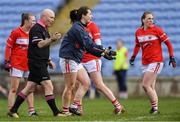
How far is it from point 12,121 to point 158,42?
3.99 m

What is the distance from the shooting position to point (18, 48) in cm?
1497

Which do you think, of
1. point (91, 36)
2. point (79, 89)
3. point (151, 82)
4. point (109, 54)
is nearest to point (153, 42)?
point (151, 82)

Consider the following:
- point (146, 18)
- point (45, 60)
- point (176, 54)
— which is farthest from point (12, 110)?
point (176, 54)

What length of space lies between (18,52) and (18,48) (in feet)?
0.28

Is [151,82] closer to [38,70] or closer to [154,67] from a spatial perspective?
[154,67]

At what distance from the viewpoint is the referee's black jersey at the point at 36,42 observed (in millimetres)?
13320

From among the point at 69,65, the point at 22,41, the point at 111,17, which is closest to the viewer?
the point at 69,65

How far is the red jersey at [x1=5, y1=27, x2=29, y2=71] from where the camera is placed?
14820mm

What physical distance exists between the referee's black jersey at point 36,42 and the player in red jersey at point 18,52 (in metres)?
1.28

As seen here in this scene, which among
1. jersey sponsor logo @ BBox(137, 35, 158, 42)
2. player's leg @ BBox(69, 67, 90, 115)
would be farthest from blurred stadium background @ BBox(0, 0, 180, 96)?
player's leg @ BBox(69, 67, 90, 115)

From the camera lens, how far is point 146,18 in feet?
49.5

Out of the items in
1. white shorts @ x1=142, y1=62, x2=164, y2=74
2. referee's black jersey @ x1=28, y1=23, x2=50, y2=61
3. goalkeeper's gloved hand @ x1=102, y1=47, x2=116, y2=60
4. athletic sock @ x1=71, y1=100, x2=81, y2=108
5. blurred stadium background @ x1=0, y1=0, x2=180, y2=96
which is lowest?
athletic sock @ x1=71, y1=100, x2=81, y2=108

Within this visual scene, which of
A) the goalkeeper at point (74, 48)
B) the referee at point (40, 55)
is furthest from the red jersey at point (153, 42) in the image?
the referee at point (40, 55)

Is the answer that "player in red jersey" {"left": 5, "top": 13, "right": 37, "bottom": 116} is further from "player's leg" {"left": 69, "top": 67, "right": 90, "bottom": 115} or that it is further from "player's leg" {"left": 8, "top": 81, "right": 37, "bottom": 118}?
"player's leg" {"left": 69, "top": 67, "right": 90, "bottom": 115}
